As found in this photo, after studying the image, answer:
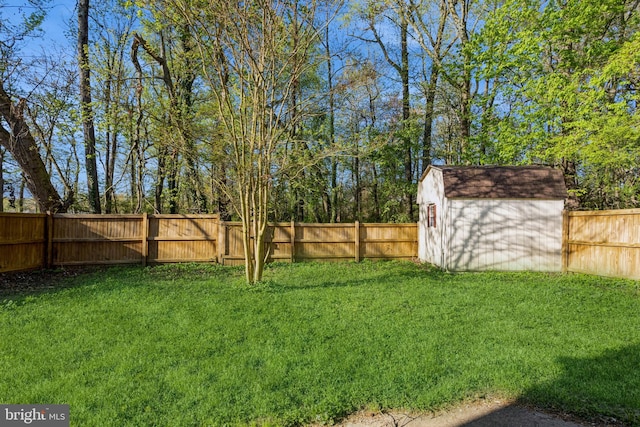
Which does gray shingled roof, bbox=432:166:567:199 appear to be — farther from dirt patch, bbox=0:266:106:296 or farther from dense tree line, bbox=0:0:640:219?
dirt patch, bbox=0:266:106:296

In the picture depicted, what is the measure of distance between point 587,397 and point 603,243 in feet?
24.0

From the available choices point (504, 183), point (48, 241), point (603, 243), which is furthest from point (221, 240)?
point (603, 243)

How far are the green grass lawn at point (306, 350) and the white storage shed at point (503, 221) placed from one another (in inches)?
104

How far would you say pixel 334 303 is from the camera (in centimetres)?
639

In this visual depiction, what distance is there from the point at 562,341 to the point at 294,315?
3.62 meters

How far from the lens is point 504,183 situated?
10.4 m

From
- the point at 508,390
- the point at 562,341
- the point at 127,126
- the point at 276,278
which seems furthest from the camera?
the point at 127,126

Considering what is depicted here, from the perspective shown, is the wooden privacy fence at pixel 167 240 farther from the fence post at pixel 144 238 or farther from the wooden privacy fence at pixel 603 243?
the wooden privacy fence at pixel 603 243

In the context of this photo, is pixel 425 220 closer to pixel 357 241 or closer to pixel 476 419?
pixel 357 241

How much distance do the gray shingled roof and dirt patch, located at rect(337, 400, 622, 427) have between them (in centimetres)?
792

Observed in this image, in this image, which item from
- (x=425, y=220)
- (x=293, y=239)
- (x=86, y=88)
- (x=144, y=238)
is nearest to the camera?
(x=144, y=238)

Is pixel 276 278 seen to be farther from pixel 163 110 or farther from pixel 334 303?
pixel 163 110

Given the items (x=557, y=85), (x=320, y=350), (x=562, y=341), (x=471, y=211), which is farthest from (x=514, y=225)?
(x=320, y=350)

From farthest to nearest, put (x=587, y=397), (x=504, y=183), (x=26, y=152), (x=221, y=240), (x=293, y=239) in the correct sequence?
(x=293, y=239) < (x=221, y=240) < (x=504, y=183) < (x=26, y=152) < (x=587, y=397)
